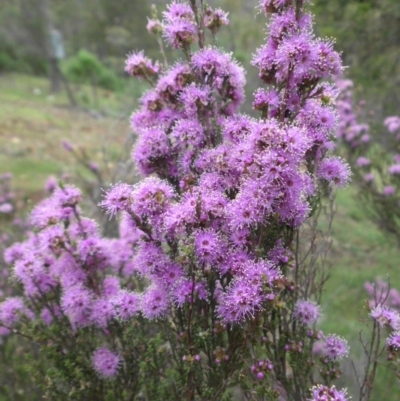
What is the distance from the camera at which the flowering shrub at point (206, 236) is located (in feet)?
5.24

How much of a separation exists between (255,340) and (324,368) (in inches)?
20.4

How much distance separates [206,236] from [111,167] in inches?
351

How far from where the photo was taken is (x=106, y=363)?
81.6 inches

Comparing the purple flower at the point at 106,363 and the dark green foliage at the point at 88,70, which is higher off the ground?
the dark green foliage at the point at 88,70

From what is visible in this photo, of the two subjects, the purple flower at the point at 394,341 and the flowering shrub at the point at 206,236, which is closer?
the flowering shrub at the point at 206,236

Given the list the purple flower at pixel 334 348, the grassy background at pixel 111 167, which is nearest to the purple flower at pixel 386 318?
the purple flower at pixel 334 348

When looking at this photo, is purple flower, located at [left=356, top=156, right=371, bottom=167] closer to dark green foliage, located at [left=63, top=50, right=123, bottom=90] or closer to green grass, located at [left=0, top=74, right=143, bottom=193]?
green grass, located at [left=0, top=74, right=143, bottom=193]

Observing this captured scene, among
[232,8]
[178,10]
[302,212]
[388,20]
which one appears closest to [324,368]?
[302,212]

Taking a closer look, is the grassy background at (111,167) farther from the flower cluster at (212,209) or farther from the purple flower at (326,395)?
the purple flower at (326,395)

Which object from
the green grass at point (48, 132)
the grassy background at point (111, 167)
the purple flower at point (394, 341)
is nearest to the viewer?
the purple flower at point (394, 341)

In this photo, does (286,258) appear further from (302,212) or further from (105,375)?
(105,375)

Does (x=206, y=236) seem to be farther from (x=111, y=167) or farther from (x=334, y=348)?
(x=111, y=167)

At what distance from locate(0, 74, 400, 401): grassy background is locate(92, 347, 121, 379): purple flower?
144 cm

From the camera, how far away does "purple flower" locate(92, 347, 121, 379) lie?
2.06 meters
